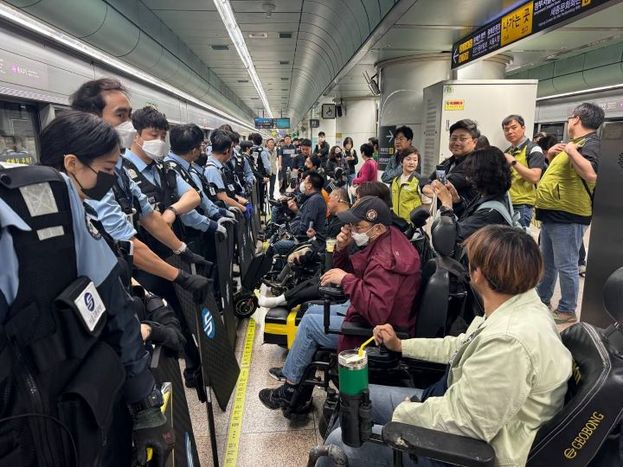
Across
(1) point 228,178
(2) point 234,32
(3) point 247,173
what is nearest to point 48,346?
(1) point 228,178

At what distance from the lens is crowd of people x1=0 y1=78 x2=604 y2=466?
0.91 m

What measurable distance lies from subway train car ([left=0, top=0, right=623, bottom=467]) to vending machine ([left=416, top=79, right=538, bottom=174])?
27mm

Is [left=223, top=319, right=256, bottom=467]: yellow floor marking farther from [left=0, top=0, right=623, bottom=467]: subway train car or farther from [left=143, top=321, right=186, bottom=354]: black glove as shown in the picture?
[left=143, top=321, right=186, bottom=354]: black glove

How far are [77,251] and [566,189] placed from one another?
3397 mm

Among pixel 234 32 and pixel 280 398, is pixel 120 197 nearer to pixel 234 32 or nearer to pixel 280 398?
pixel 280 398

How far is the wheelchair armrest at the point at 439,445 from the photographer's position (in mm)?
1073

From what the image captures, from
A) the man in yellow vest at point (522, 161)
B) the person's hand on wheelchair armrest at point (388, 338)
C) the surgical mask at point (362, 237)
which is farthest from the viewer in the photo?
the man in yellow vest at point (522, 161)

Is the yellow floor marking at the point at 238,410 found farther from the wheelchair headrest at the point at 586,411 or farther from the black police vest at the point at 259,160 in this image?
the black police vest at the point at 259,160

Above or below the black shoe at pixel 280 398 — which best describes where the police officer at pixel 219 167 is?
above

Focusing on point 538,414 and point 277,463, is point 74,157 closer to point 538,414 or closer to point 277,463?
point 538,414

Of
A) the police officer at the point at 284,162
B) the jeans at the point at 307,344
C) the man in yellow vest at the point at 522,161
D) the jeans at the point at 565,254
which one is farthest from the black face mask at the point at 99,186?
the police officer at the point at 284,162

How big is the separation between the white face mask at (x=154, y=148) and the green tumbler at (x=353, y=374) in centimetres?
188

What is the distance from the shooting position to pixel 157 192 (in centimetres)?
266

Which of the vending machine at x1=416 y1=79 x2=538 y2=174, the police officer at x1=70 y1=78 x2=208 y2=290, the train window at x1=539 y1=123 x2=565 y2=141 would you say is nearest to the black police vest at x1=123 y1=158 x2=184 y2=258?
the police officer at x1=70 y1=78 x2=208 y2=290
